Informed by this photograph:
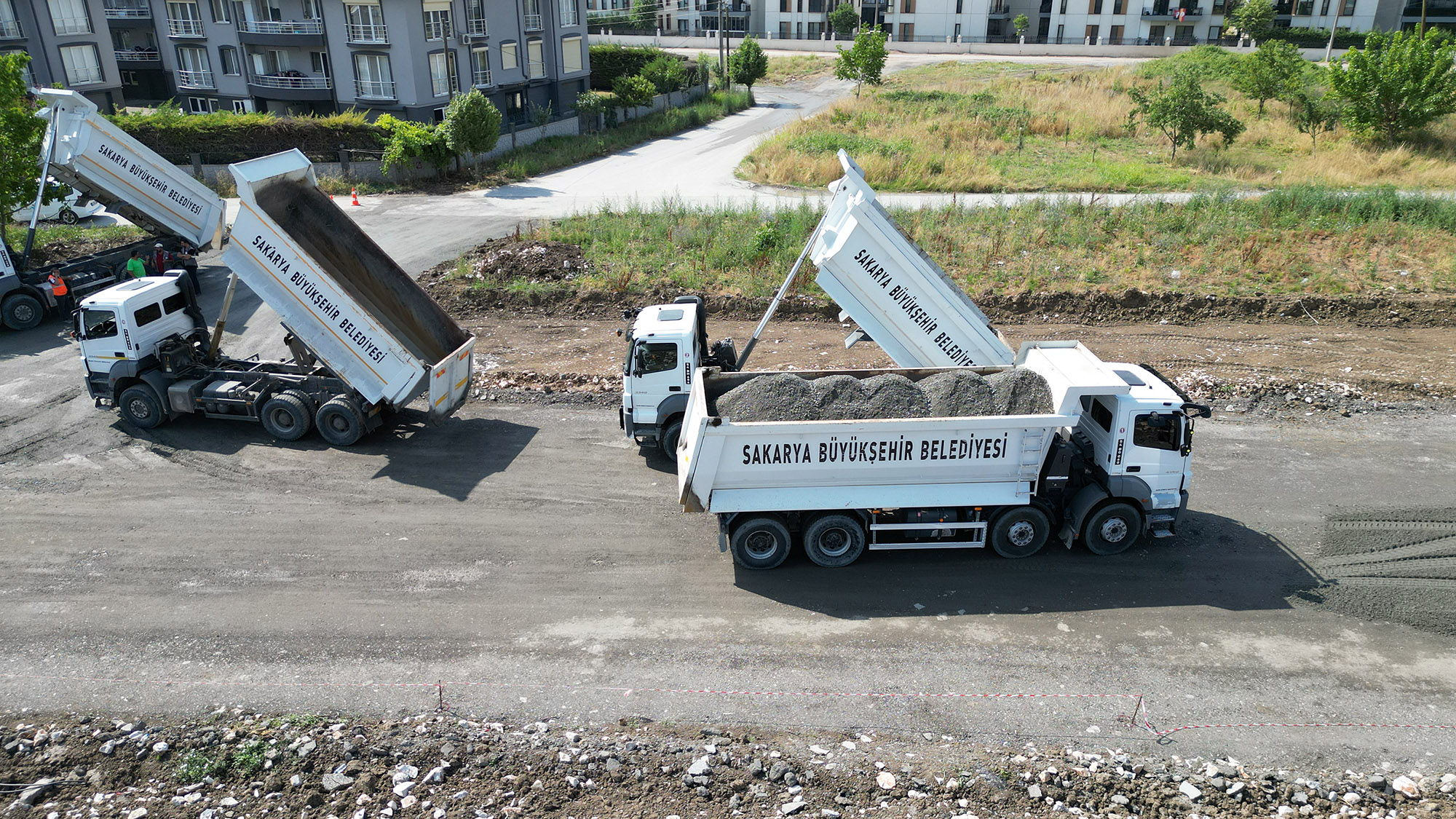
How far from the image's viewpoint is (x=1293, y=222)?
22.9m

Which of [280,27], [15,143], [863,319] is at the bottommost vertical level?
[863,319]

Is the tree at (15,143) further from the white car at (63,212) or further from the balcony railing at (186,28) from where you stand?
the balcony railing at (186,28)

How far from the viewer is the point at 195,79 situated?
45344 mm

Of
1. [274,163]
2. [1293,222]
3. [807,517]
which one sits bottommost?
[807,517]

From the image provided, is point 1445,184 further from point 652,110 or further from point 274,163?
point 652,110

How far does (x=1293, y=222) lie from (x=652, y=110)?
1474 inches

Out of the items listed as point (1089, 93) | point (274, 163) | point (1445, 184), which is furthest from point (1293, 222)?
point (1089, 93)

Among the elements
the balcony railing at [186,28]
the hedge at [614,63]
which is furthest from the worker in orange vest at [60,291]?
the hedge at [614,63]

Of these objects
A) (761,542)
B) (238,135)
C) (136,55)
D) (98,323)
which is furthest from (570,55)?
(761,542)

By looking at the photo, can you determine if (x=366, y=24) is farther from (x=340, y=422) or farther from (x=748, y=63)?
(x=340, y=422)

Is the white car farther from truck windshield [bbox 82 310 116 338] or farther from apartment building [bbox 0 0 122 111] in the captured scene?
apartment building [bbox 0 0 122 111]

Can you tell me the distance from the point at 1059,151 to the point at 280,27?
3645cm

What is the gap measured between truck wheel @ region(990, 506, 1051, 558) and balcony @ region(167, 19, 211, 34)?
49.2 metres

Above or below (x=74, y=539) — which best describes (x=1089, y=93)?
above
